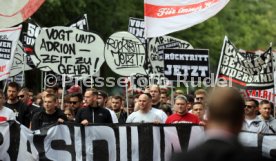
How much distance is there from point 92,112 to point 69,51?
13.3 feet

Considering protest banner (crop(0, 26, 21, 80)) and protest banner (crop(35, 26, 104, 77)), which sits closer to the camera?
protest banner (crop(0, 26, 21, 80))

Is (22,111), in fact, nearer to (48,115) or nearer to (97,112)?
(97,112)

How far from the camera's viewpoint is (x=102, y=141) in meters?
11.3

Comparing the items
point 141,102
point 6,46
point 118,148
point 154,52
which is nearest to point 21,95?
point 6,46

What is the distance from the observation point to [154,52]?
20.7 m

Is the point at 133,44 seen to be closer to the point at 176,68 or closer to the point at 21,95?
the point at 176,68

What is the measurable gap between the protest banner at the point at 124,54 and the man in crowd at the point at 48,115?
231 inches

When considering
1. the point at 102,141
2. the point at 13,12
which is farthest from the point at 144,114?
the point at 13,12

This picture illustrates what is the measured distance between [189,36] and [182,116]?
2411 cm

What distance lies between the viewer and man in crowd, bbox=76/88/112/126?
485 inches

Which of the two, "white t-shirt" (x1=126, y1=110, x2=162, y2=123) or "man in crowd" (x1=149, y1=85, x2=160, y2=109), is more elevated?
"man in crowd" (x1=149, y1=85, x2=160, y2=109)

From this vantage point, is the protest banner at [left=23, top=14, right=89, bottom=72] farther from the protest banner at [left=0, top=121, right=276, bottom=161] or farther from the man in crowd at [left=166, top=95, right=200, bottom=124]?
the protest banner at [left=0, top=121, right=276, bottom=161]

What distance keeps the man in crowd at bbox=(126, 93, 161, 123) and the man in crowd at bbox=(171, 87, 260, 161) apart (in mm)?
7876

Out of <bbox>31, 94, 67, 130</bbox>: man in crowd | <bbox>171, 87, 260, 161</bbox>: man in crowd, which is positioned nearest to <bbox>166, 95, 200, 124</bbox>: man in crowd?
<bbox>31, 94, 67, 130</bbox>: man in crowd
